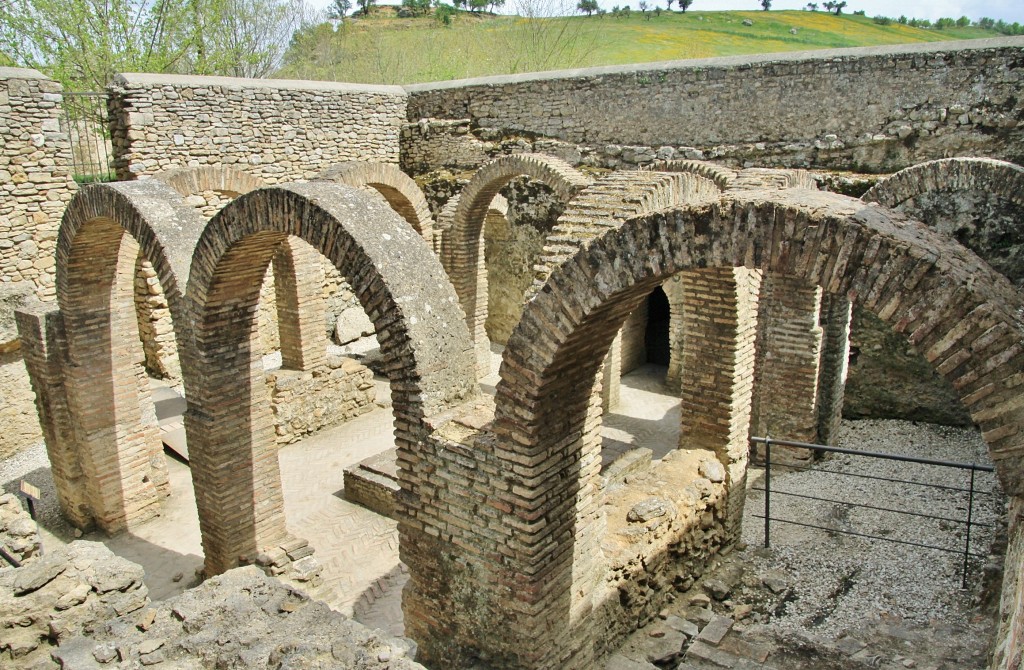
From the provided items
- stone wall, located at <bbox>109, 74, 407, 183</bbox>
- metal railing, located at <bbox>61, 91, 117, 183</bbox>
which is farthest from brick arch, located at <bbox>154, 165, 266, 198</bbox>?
metal railing, located at <bbox>61, 91, 117, 183</bbox>

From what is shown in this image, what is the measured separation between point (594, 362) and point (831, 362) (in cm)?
547

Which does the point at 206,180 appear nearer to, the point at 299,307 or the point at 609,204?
the point at 299,307

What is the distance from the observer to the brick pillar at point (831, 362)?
886 centimetres

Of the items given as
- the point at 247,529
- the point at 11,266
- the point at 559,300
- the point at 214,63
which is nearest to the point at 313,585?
the point at 247,529

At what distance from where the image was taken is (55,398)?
28.1 feet

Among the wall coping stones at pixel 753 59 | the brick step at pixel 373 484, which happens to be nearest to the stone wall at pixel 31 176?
the brick step at pixel 373 484

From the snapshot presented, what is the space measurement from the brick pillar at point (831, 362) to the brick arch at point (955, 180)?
4.45 ft

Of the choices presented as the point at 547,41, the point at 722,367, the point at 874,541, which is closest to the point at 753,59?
the point at 722,367

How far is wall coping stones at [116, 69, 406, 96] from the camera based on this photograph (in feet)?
37.6

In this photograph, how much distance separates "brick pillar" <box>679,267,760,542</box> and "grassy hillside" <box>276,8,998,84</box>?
17306 millimetres

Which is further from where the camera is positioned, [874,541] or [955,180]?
[955,180]

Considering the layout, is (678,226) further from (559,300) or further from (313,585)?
(313,585)

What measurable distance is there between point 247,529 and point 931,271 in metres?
6.43

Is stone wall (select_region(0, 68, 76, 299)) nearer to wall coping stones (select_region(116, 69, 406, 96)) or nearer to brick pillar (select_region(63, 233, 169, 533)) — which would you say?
wall coping stones (select_region(116, 69, 406, 96))
